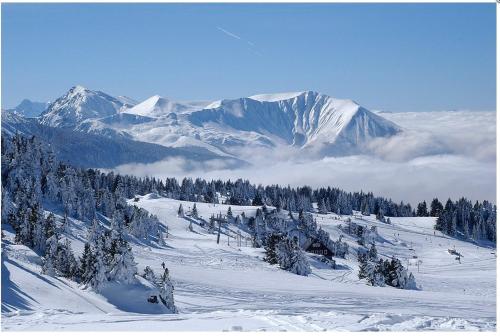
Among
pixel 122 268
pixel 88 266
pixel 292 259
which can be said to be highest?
pixel 122 268

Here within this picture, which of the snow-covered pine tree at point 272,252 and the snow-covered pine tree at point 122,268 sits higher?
the snow-covered pine tree at point 122,268

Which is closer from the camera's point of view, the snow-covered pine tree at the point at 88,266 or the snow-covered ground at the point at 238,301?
the snow-covered ground at the point at 238,301

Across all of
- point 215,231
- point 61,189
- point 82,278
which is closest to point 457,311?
point 82,278

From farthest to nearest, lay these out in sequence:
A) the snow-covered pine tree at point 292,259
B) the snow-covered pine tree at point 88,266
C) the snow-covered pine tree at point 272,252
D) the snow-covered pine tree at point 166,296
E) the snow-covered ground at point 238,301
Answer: the snow-covered pine tree at point 272,252 < the snow-covered pine tree at point 292,259 < the snow-covered pine tree at point 88,266 < the snow-covered pine tree at point 166,296 < the snow-covered ground at point 238,301

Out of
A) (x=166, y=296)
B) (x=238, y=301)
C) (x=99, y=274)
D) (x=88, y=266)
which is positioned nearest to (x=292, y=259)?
(x=238, y=301)

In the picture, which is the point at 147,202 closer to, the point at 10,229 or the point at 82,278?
the point at 10,229

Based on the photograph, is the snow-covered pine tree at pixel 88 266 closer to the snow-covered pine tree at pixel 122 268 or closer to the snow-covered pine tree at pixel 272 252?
the snow-covered pine tree at pixel 122 268

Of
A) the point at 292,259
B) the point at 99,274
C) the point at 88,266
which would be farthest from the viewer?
the point at 292,259

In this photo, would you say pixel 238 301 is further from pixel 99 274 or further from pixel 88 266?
pixel 88 266

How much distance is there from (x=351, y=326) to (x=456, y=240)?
18083cm

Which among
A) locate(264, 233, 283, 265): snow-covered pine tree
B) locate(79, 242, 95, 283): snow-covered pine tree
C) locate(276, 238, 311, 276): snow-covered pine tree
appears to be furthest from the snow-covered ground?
locate(276, 238, 311, 276): snow-covered pine tree

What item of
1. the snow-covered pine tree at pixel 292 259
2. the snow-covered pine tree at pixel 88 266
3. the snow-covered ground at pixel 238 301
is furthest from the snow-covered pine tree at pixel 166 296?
the snow-covered pine tree at pixel 292 259

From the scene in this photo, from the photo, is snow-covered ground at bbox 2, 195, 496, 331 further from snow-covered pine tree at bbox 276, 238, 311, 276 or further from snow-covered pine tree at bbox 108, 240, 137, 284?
snow-covered pine tree at bbox 276, 238, 311, 276

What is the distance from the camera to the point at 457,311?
40062 millimetres
